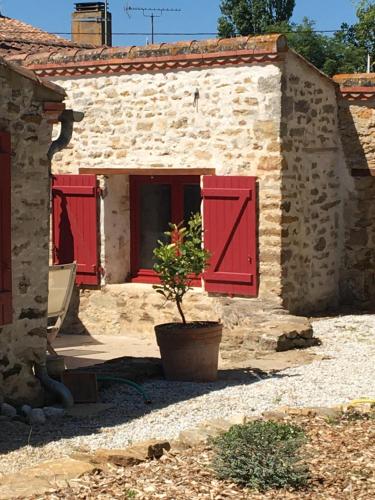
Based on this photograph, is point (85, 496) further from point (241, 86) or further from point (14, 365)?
point (241, 86)

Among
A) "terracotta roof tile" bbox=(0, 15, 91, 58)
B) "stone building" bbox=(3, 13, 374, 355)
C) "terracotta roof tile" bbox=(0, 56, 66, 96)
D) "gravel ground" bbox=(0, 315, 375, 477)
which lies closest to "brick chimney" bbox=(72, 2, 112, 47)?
"terracotta roof tile" bbox=(0, 15, 91, 58)

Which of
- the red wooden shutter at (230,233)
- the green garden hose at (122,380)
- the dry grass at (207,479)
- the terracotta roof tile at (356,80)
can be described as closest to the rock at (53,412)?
the green garden hose at (122,380)

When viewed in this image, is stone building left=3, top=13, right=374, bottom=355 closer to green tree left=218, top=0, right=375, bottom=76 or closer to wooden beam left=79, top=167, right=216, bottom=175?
wooden beam left=79, top=167, right=216, bottom=175

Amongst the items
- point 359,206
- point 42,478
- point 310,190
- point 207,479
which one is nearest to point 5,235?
point 42,478

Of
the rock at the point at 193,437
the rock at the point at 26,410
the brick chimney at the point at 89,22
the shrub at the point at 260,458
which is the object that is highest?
the brick chimney at the point at 89,22

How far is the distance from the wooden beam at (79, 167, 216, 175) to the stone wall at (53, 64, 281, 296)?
55mm

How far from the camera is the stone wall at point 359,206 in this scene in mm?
13555

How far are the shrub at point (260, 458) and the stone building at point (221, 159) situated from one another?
550 centimetres

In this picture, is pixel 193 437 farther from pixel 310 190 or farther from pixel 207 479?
pixel 310 190

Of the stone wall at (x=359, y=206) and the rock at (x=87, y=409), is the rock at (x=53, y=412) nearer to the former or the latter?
the rock at (x=87, y=409)

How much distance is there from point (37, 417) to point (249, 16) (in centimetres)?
3553

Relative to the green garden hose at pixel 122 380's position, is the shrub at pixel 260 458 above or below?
above

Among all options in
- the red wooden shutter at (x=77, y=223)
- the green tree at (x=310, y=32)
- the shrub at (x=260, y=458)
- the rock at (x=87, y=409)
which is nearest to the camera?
the shrub at (x=260, y=458)

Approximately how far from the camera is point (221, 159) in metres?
12.7
